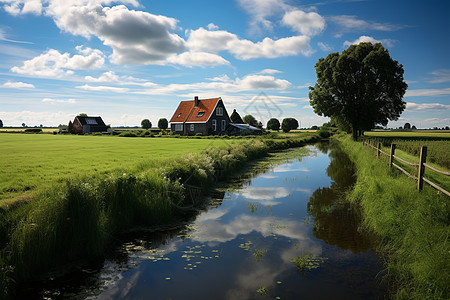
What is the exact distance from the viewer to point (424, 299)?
444 centimetres

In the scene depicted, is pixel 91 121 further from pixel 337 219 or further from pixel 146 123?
pixel 337 219

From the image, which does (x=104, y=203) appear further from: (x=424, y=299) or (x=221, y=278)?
(x=424, y=299)

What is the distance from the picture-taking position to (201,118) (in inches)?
2208

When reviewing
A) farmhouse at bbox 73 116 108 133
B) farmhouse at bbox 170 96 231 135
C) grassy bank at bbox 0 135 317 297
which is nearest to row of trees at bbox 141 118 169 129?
farmhouse at bbox 73 116 108 133

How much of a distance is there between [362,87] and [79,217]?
40.2m

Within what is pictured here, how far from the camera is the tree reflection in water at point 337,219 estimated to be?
24.6 feet

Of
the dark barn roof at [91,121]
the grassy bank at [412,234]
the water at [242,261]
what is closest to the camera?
the grassy bank at [412,234]

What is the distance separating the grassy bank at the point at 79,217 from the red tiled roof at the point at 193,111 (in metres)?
45.7

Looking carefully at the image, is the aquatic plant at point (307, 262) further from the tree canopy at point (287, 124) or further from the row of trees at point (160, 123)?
the row of trees at point (160, 123)

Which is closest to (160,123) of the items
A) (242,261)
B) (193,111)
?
(193,111)

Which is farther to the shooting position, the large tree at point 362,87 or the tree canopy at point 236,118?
the tree canopy at point 236,118

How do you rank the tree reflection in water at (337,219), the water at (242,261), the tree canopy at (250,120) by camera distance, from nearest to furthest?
the water at (242,261)
the tree reflection in water at (337,219)
the tree canopy at (250,120)

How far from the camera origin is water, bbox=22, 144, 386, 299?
5.37 m

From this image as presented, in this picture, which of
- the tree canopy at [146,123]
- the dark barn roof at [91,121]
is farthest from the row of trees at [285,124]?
the tree canopy at [146,123]
